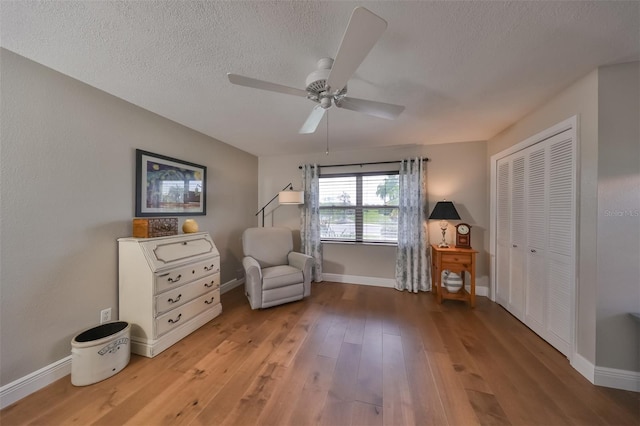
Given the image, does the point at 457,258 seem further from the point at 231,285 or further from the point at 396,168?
the point at 231,285

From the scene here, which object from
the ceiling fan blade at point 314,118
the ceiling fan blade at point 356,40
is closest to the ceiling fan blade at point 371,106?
the ceiling fan blade at point 314,118

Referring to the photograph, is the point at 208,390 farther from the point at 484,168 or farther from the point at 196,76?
the point at 484,168

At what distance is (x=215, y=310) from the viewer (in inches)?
98.5

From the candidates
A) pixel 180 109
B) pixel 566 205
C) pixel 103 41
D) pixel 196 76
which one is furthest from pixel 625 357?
pixel 180 109

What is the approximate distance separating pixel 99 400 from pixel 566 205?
12.4 ft

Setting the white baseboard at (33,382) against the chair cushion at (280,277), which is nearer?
the white baseboard at (33,382)

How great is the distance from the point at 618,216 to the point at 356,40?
215 centimetres

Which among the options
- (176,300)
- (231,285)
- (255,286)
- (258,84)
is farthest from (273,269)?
(258,84)

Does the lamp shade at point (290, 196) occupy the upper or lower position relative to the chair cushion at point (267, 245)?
upper

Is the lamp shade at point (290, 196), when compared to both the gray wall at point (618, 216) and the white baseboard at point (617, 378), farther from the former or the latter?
the white baseboard at point (617, 378)

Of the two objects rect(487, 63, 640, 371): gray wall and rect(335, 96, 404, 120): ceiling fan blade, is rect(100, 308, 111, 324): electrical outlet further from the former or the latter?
rect(487, 63, 640, 371): gray wall

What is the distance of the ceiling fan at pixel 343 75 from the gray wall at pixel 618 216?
148 centimetres

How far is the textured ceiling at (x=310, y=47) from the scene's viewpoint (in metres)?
1.11

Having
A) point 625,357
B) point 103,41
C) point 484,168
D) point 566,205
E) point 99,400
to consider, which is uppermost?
point 103,41
